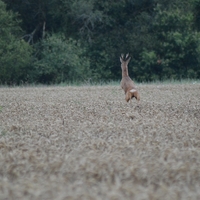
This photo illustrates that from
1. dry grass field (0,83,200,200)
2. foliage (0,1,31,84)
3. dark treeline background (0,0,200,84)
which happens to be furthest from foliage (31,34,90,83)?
dry grass field (0,83,200,200)

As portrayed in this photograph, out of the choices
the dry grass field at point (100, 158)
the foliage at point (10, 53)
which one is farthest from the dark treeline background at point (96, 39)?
the dry grass field at point (100, 158)

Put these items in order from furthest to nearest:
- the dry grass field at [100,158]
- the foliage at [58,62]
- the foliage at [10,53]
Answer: the foliage at [58,62]
the foliage at [10,53]
the dry grass field at [100,158]

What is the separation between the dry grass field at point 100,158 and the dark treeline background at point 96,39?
25.0 metres

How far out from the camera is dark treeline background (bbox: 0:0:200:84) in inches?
1405

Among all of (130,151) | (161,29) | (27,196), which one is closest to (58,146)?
(130,151)

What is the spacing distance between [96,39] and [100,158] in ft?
109

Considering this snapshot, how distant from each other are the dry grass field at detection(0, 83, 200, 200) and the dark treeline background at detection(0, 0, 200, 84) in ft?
82.1

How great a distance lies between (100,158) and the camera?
6.23m

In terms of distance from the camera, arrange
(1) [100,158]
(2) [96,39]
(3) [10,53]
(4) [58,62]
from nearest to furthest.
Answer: (1) [100,158]
(3) [10,53]
(4) [58,62]
(2) [96,39]

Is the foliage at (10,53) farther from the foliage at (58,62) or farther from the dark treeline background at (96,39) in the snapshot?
the foliage at (58,62)

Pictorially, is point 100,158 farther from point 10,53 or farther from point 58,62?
point 58,62

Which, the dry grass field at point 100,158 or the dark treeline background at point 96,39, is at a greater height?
the dark treeline background at point 96,39

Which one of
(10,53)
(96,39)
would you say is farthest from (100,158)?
(96,39)

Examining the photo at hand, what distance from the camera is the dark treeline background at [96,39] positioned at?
35.7 metres
